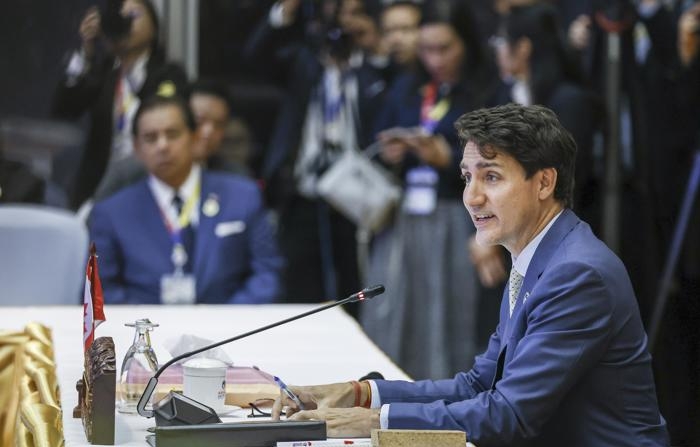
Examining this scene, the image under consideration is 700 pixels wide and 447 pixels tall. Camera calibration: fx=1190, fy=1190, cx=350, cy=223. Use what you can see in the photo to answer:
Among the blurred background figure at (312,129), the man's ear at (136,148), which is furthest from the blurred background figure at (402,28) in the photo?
the man's ear at (136,148)

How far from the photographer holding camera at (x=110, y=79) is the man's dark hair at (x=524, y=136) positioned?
129 inches

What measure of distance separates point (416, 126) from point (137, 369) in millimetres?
3387

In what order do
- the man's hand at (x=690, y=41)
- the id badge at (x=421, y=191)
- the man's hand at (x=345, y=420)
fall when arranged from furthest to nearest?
the man's hand at (x=690, y=41)
the id badge at (x=421, y=191)
the man's hand at (x=345, y=420)

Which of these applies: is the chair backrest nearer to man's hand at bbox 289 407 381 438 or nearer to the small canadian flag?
the small canadian flag

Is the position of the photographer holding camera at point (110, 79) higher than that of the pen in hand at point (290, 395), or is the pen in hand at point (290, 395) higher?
the photographer holding camera at point (110, 79)

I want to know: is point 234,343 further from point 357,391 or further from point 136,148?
point 136,148

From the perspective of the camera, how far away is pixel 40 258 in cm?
427

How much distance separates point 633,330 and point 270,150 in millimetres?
3591

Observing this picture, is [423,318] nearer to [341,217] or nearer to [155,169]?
[341,217]

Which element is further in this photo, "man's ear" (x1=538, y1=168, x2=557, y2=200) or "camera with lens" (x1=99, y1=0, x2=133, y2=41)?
"camera with lens" (x1=99, y1=0, x2=133, y2=41)

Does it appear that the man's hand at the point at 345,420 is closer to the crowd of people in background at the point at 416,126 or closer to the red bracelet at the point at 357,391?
the red bracelet at the point at 357,391

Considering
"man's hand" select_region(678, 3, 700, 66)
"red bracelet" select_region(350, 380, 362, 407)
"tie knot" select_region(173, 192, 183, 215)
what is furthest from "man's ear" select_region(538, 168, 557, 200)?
"man's hand" select_region(678, 3, 700, 66)

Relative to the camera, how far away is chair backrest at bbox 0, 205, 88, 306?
4.26 m

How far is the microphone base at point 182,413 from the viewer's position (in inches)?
84.4
